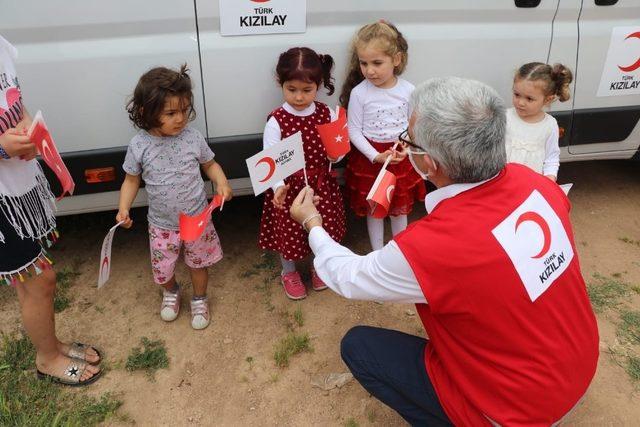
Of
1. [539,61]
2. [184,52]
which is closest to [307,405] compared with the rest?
[184,52]

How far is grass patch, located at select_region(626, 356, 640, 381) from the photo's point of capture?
2.40 m

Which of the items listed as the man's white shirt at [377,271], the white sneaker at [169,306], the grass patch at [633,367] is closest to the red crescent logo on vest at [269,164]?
the man's white shirt at [377,271]

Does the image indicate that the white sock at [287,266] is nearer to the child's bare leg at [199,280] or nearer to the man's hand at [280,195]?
the child's bare leg at [199,280]

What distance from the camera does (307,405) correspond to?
2248 mm

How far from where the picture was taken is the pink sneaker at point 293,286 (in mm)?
2811

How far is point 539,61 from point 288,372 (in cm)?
198

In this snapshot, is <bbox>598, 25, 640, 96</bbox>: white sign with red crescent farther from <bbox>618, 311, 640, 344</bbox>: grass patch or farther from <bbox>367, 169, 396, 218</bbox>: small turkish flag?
<bbox>367, 169, 396, 218</bbox>: small turkish flag

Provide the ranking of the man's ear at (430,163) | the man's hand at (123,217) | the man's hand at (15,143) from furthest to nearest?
the man's hand at (123,217), the man's hand at (15,143), the man's ear at (430,163)

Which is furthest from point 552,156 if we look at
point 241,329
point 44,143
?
point 44,143

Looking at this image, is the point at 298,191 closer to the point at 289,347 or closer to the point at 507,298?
the point at 289,347

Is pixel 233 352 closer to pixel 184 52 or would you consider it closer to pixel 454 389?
pixel 454 389

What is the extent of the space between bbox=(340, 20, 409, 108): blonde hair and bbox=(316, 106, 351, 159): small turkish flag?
26cm

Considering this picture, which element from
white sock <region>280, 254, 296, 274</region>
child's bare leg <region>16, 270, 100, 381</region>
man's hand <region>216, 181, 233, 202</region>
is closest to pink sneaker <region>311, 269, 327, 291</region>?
white sock <region>280, 254, 296, 274</region>

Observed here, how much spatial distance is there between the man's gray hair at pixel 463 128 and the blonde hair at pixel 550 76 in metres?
1.19
